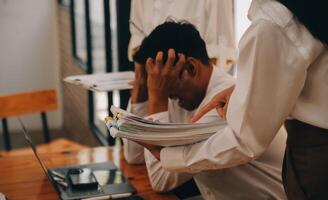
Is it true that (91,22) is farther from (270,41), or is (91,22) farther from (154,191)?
(270,41)

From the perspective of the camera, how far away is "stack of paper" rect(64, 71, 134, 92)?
1843 millimetres

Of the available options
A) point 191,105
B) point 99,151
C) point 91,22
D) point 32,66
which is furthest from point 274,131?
point 32,66

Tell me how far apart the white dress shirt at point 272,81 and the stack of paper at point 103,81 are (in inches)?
36.5

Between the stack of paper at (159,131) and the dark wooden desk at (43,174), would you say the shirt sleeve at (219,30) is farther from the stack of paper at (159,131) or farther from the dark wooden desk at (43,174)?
the stack of paper at (159,131)

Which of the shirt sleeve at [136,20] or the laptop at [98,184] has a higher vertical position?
the shirt sleeve at [136,20]

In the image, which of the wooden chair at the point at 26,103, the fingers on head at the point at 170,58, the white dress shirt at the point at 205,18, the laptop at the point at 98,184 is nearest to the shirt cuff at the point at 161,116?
the fingers on head at the point at 170,58

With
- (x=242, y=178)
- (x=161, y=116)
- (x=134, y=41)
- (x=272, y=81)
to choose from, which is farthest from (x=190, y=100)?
(x=134, y=41)

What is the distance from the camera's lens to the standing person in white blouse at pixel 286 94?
35.1 inches

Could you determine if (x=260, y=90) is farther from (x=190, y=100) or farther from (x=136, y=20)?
(x=136, y=20)

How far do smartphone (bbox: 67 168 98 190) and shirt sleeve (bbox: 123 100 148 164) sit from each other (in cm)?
19

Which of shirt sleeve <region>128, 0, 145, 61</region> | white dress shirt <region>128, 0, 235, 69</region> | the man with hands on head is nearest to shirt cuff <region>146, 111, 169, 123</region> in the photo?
the man with hands on head

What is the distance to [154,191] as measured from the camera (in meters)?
1.63

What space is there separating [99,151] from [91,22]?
258 cm

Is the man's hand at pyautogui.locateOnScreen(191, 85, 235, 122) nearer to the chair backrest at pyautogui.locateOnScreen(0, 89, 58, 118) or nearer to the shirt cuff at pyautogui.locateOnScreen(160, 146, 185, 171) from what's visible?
the shirt cuff at pyautogui.locateOnScreen(160, 146, 185, 171)
